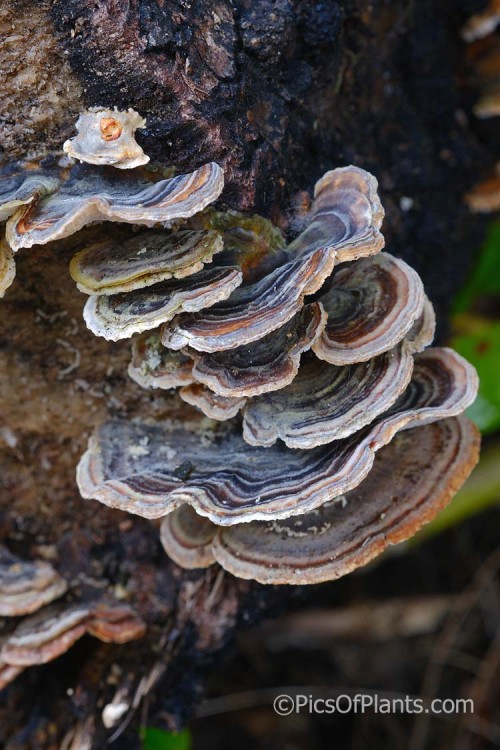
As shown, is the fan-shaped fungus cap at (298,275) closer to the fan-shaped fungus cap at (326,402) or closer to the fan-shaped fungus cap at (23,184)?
the fan-shaped fungus cap at (326,402)

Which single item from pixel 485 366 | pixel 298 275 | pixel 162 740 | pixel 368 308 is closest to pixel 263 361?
pixel 298 275

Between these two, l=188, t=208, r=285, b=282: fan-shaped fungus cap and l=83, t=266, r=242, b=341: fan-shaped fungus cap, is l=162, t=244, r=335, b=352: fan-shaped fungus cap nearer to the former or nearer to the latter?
l=83, t=266, r=242, b=341: fan-shaped fungus cap

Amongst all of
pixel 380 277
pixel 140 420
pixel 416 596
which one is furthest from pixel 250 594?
pixel 416 596

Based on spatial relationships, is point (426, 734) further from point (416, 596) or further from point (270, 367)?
point (270, 367)

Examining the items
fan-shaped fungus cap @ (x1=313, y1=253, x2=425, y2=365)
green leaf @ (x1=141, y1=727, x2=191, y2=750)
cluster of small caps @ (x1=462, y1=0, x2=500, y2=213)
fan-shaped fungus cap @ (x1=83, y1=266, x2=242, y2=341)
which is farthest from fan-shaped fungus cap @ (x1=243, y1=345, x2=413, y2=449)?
cluster of small caps @ (x1=462, y1=0, x2=500, y2=213)

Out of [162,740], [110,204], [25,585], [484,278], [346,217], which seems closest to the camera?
[110,204]

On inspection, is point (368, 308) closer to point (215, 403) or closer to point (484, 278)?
point (215, 403)

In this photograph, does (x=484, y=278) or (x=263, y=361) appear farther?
(x=484, y=278)

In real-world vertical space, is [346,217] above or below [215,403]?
above
